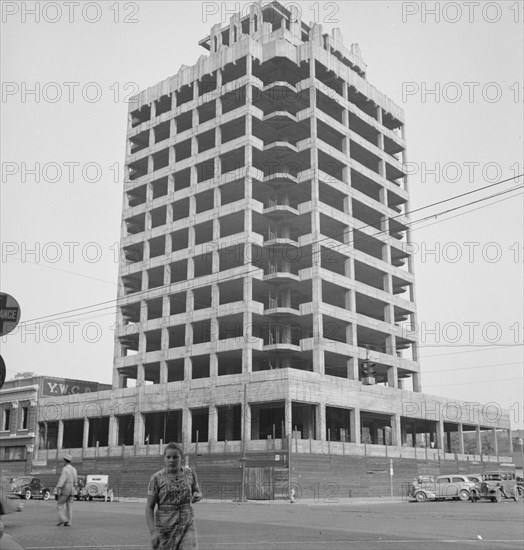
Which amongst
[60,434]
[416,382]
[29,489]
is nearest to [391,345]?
[416,382]

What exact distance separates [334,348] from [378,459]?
10691 millimetres

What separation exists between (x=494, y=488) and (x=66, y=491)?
1306 inches

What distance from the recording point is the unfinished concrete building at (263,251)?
62.9 metres

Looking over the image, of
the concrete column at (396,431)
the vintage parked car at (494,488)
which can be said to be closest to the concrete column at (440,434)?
the concrete column at (396,431)

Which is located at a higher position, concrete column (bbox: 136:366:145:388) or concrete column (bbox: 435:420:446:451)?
concrete column (bbox: 136:366:145:388)

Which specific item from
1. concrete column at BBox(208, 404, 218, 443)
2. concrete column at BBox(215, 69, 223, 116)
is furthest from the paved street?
concrete column at BBox(215, 69, 223, 116)

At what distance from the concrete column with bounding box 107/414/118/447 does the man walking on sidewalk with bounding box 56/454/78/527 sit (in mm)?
49568

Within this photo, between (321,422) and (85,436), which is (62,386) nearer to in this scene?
(85,436)

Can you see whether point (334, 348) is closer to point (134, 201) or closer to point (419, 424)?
point (419, 424)

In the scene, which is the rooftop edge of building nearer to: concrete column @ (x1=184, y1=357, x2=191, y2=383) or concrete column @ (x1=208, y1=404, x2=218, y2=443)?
concrete column @ (x1=184, y1=357, x2=191, y2=383)

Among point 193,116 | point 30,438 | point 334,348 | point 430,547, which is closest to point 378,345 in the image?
point 334,348

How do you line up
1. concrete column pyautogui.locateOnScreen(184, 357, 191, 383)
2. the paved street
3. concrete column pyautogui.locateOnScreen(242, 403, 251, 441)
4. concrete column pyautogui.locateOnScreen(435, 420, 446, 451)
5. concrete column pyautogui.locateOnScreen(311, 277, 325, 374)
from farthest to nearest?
1. concrete column pyautogui.locateOnScreen(435, 420, 446, 451)
2. concrete column pyautogui.locateOnScreen(184, 357, 191, 383)
3. concrete column pyautogui.locateOnScreen(311, 277, 325, 374)
4. concrete column pyautogui.locateOnScreen(242, 403, 251, 441)
5. the paved street

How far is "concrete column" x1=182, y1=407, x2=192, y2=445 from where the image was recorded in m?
59.4

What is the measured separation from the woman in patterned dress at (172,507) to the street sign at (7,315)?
327 cm
